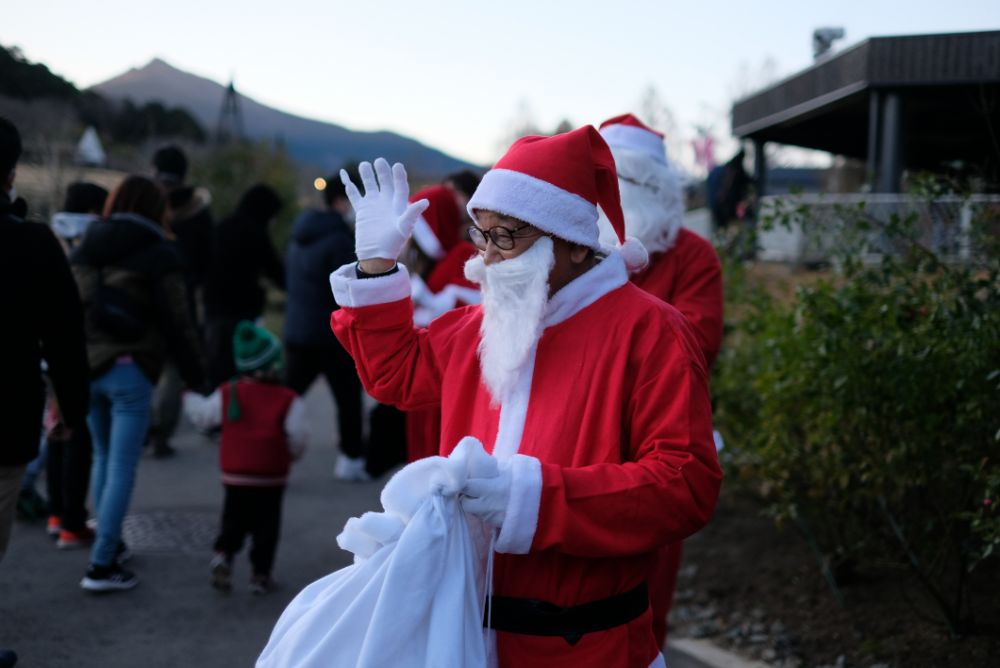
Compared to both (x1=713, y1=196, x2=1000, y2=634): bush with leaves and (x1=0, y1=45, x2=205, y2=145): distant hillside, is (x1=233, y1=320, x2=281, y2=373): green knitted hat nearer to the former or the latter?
(x1=713, y1=196, x2=1000, y2=634): bush with leaves

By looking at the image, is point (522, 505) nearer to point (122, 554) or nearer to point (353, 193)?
point (353, 193)

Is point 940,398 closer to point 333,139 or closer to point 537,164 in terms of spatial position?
point 537,164

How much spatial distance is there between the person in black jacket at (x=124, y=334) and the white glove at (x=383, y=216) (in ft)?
10.0

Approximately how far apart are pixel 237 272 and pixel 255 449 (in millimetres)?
3226

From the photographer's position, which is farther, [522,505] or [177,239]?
[177,239]

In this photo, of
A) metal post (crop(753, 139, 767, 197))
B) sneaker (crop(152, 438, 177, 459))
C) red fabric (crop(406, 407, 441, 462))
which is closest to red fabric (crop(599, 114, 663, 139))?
red fabric (crop(406, 407, 441, 462))

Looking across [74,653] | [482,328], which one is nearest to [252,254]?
[74,653]

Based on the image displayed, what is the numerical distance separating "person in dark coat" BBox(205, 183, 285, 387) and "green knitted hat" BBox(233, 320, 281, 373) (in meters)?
2.80

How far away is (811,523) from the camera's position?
17.8ft

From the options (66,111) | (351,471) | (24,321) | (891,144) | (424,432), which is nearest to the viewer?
(24,321)

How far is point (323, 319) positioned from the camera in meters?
7.58

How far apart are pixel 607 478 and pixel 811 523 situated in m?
3.59

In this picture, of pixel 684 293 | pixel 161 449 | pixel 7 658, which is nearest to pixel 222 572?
pixel 7 658

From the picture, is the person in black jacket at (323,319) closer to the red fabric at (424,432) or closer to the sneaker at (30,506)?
the sneaker at (30,506)
